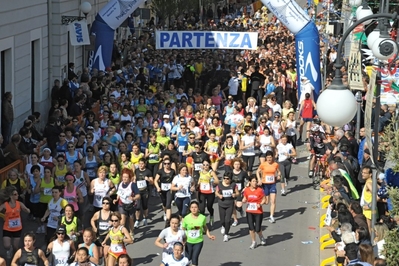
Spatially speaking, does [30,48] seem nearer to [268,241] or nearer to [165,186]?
[165,186]

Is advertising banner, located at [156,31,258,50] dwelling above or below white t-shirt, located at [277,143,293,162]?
above

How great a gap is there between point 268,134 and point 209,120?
6.94 ft

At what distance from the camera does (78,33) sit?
2792cm

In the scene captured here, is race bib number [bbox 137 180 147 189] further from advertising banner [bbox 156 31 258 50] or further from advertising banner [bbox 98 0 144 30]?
advertising banner [bbox 156 31 258 50]

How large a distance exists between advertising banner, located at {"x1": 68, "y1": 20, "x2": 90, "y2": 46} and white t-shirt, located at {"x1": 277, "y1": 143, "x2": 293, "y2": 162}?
9408 mm

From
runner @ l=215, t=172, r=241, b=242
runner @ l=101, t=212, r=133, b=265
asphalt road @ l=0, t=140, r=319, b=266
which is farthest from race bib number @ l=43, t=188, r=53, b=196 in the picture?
runner @ l=215, t=172, r=241, b=242

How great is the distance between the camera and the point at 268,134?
21.0 m

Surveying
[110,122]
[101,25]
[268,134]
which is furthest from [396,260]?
[101,25]

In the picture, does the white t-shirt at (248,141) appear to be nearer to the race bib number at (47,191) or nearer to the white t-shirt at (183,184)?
the white t-shirt at (183,184)

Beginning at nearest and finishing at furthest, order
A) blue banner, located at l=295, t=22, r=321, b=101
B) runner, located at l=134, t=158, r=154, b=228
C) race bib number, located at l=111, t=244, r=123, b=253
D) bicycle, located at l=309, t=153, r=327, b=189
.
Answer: race bib number, located at l=111, t=244, r=123, b=253, runner, located at l=134, t=158, r=154, b=228, bicycle, located at l=309, t=153, r=327, b=189, blue banner, located at l=295, t=22, r=321, b=101

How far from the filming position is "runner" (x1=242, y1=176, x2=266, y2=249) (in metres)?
16.7

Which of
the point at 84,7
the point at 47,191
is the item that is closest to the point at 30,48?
the point at 84,7

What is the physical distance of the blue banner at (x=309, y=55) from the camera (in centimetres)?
2662

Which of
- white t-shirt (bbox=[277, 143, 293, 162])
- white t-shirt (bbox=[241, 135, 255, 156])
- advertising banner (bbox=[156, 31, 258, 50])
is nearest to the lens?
white t-shirt (bbox=[277, 143, 293, 162])
